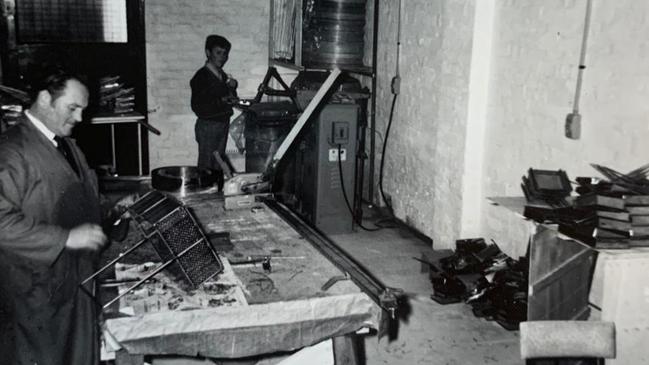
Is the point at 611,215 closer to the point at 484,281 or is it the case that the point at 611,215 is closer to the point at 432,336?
the point at 432,336

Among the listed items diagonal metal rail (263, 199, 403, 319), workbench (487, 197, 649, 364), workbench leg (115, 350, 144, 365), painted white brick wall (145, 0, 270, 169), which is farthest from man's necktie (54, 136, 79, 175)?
painted white brick wall (145, 0, 270, 169)

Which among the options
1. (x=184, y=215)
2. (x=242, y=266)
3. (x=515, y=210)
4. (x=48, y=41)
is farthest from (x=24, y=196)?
(x=48, y=41)

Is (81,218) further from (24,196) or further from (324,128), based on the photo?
(324,128)

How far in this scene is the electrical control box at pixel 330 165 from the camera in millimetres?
6348

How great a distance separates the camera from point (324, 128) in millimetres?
6328

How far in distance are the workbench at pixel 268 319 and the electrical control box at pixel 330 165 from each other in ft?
10.5

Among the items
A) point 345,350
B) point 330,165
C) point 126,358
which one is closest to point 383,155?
point 330,165

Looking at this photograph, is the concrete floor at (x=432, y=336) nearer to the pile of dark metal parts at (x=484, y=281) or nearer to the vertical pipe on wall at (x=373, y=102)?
the pile of dark metal parts at (x=484, y=281)

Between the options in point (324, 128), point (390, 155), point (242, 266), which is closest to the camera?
point (242, 266)

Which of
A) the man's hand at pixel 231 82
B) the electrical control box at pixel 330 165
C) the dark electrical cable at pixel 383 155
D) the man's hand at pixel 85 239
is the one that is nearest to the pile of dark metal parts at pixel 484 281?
the electrical control box at pixel 330 165

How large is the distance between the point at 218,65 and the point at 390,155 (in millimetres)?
2354

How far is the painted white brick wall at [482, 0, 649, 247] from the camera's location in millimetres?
3787

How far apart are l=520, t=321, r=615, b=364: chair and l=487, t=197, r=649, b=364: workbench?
378mm

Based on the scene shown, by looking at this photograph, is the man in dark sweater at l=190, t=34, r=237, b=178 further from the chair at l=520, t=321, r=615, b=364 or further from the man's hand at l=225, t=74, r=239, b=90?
the chair at l=520, t=321, r=615, b=364
